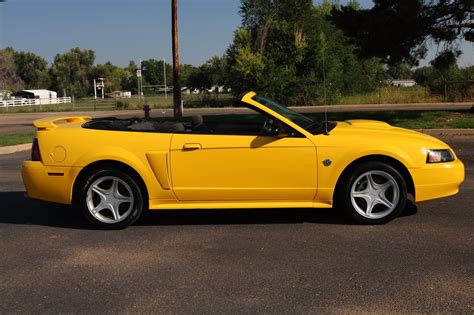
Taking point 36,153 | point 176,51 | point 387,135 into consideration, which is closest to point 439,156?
point 387,135

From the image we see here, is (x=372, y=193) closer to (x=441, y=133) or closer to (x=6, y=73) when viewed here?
(x=441, y=133)

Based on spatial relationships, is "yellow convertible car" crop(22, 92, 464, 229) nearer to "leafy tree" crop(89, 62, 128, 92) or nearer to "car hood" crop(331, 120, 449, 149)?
"car hood" crop(331, 120, 449, 149)

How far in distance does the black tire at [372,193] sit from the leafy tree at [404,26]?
11858 mm

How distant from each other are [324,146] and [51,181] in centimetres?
290

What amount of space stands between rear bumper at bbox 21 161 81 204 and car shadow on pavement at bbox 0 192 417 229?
423mm

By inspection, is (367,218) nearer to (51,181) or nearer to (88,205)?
(88,205)

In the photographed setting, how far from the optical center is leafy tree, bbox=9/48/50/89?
309ft

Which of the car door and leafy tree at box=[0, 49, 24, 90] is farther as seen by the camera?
leafy tree at box=[0, 49, 24, 90]

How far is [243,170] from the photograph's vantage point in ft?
16.9

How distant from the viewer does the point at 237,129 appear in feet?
18.5

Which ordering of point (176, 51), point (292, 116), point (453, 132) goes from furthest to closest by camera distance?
point (176, 51) < point (453, 132) < point (292, 116)

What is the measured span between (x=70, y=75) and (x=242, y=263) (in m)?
98.1

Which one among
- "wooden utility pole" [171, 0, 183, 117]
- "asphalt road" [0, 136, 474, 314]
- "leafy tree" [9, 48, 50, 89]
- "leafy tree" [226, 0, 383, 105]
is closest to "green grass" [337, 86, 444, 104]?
"leafy tree" [226, 0, 383, 105]

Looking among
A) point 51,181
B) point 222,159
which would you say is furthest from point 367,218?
point 51,181
